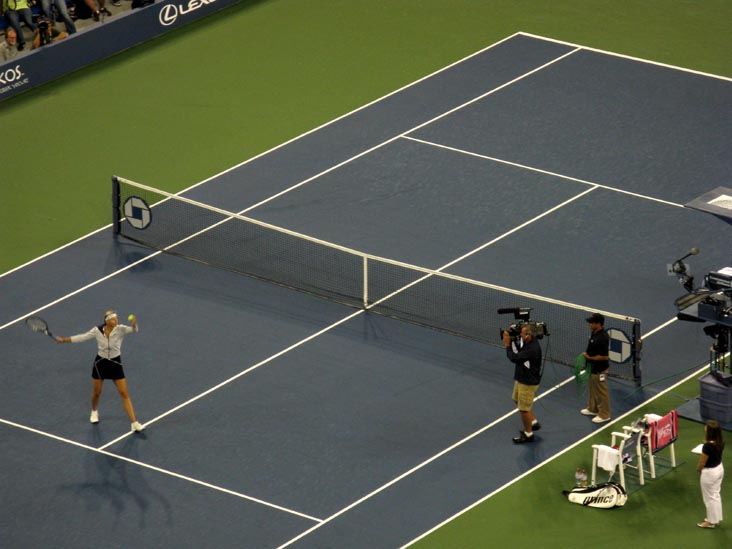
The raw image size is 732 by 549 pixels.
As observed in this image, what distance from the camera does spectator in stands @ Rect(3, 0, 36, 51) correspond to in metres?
41.7

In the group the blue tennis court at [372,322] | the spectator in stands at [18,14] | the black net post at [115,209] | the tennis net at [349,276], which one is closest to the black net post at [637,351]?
the tennis net at [349,276]

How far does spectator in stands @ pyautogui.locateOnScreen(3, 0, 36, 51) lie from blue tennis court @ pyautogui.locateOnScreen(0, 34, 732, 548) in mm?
7003

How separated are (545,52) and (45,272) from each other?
13.1 meters

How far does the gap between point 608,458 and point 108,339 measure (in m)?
7.46

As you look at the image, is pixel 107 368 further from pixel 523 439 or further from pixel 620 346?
pixel 620 346

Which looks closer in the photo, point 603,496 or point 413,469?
point 603,496

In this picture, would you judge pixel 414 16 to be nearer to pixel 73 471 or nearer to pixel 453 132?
pixel 453 132

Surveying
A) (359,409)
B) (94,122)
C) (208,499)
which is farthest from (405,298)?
(94,122)

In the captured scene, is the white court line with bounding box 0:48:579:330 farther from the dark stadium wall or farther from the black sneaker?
the black sneaker

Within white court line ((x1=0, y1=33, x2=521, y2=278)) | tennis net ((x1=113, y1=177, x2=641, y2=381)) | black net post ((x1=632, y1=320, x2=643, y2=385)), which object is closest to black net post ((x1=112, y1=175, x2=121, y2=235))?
tennis net ((x1=113, y1=177, x2=641, y2=381))

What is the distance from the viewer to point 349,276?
33.0m

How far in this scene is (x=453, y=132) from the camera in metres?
38.7

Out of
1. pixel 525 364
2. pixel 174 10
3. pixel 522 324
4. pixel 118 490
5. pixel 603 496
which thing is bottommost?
pixel 118 490

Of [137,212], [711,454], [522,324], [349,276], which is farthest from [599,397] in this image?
[137,212]
